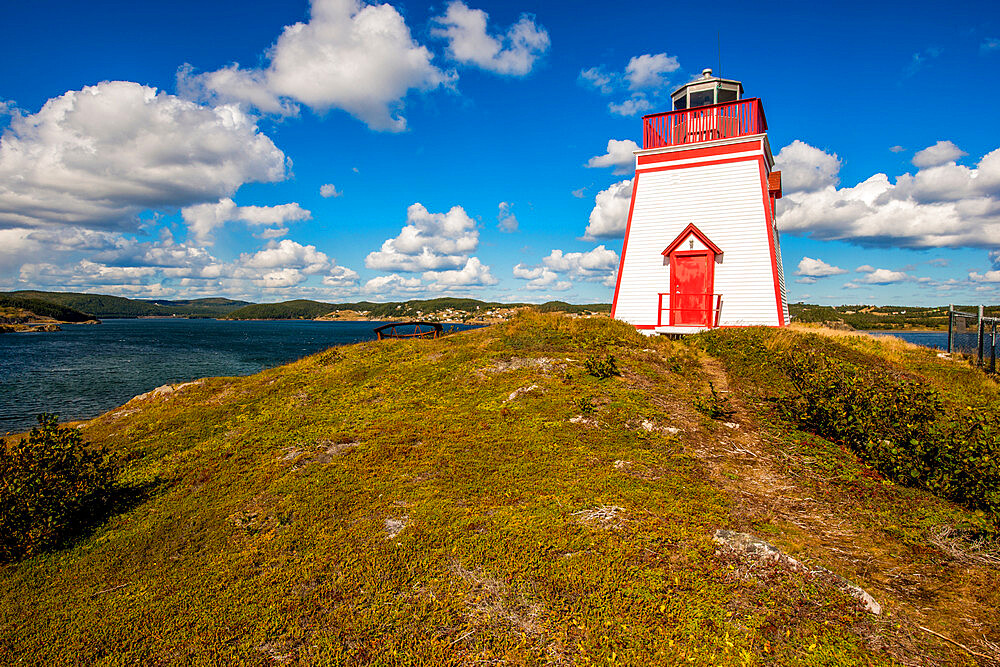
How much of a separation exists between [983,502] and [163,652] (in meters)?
10.9

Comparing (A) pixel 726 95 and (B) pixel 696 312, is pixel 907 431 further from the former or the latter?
(A) pixel 726 95

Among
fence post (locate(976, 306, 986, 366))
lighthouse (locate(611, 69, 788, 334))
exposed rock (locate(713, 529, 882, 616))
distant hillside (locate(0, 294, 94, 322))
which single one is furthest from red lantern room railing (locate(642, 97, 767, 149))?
distant hillside (locate(0, 294, 94, 322))

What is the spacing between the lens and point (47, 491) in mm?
6949

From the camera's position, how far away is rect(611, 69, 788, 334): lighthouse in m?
18.5

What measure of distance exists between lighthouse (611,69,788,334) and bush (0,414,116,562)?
724 inches

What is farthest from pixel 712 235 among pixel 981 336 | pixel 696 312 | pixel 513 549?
pixel 513 549

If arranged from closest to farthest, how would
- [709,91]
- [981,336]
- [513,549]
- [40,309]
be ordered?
[513,549] < [981,336] < [709,91] < [40,309]

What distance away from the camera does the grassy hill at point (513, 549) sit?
176 inches

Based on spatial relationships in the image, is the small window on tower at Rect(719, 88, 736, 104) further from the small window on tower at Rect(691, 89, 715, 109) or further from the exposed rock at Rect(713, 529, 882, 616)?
the exposed rock at Rect(713, 529, 882, 616)

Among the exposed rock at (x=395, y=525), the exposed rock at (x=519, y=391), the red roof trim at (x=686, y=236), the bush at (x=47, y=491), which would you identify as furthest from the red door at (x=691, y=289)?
the bush at (x=47, y=491)

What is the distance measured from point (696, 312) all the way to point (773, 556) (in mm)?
15018

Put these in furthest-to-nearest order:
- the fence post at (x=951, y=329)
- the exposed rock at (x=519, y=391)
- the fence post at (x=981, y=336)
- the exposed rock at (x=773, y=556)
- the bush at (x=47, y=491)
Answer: the fence post at (x=951, y=329)
the fence post at (x=981, y=336)
the exposed rock at (x=519, y=391)
the bush at (x=47, y=491)
the exposed rock at (x=773, y=556)

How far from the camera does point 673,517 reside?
632 centimetres

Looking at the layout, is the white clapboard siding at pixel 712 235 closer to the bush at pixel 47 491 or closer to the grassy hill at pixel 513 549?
the grassy hill at pixel 513 549
